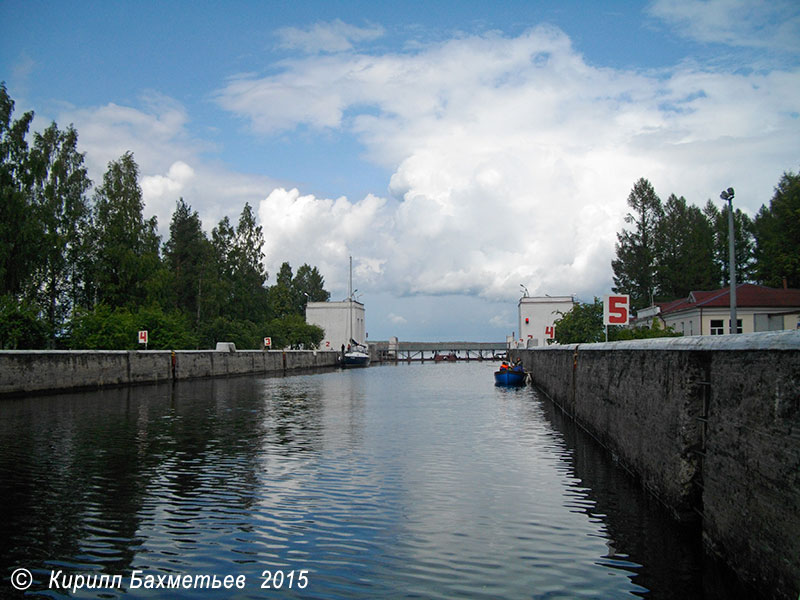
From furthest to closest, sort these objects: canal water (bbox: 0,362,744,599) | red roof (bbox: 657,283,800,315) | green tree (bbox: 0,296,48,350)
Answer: red roof (bbox: 657,283,800,315)
green tree (bbox: 0,296,48,350)
canal water (bbox: 0,362,744,599)

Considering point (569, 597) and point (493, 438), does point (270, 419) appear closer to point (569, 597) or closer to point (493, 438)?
point (493, 438)

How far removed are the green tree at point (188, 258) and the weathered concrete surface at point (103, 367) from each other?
1579 centimetres

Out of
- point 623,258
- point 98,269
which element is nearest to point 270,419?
point 98,269

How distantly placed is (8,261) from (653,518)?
41286mm

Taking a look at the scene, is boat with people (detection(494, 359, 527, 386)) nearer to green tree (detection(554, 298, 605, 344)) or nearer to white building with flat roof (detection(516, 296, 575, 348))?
green tree (detection(554, 298, 605, 344))

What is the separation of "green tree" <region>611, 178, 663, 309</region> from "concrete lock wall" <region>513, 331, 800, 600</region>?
65.4 metres

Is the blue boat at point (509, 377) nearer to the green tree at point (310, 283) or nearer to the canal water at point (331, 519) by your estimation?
the canal water at point (331, 519)

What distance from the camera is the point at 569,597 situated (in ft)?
20.4

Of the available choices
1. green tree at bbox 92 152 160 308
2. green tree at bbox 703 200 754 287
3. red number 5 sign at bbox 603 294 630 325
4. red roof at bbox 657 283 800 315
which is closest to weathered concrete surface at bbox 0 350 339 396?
green tree at bbox 92 152 160 308

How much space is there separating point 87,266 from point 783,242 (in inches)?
2018

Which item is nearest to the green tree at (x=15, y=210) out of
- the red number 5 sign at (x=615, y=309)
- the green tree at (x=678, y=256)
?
the red number 5 sign at (x=615, y=309)

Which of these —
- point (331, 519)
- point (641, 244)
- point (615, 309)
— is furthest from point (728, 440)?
point (641, 244)

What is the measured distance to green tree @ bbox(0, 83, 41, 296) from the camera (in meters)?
40.2

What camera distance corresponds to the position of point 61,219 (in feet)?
157
